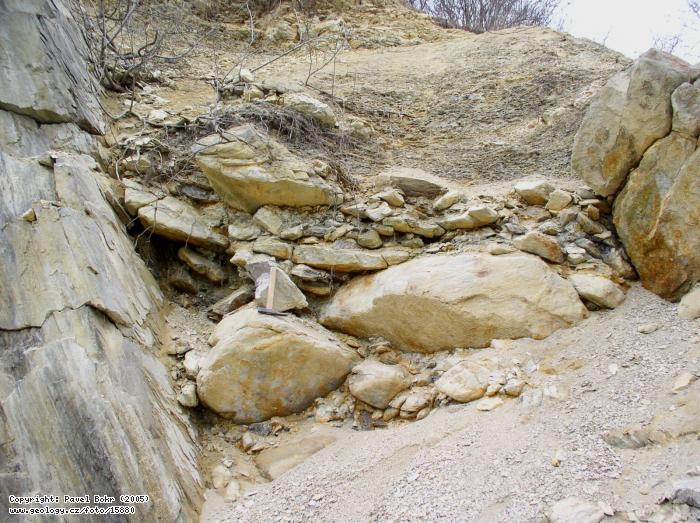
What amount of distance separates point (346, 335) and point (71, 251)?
1670 millimetres

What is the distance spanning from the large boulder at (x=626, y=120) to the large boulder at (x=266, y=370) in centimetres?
205

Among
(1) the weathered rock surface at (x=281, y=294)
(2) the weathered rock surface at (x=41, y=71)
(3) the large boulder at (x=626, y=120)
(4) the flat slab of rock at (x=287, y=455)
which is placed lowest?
(4) the flat slab of rock at (x=287, y=455)

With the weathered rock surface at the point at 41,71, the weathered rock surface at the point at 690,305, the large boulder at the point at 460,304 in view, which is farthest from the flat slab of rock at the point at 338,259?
the weathered rock surface at the point at 41,71

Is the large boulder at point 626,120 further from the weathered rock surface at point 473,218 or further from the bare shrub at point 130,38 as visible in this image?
the bare shrub at point 130,38

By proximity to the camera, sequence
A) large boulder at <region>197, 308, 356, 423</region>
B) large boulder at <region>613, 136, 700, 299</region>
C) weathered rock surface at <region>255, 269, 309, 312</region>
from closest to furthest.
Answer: large boulder at <region>613, 136, 700, 299</region>
large boulder at <region>197, 308, 356, 423</region>
weathered rock surface at <region>255, 269, 309, 312</region>

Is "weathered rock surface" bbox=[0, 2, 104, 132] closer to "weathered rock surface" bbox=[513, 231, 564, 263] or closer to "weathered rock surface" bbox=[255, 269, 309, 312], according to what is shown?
"weathered rock surface" bbox=[255, 269, 309, 312]

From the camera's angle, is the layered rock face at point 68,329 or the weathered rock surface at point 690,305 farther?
the weathered rock surface at point 690,305

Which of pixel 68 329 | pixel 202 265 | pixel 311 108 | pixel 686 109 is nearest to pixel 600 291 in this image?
pixel 686 109

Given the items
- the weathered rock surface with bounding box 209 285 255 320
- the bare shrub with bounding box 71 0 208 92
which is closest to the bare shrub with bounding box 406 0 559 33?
the bare shrub with bounding box 71 0 208 92

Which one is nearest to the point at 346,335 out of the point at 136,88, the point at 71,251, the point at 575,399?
the point at 575,399

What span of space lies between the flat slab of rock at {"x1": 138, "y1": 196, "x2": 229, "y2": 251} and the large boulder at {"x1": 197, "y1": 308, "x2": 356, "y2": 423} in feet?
2.88

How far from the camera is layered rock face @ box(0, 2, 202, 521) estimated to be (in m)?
2.08

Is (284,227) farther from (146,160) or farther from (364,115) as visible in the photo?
(364,115)

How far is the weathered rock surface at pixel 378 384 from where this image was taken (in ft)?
8.96
